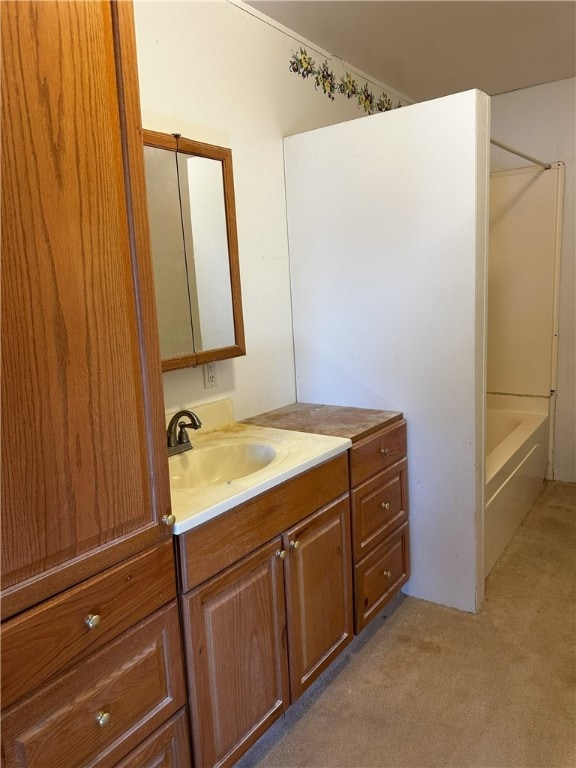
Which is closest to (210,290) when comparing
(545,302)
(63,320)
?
(63,320)

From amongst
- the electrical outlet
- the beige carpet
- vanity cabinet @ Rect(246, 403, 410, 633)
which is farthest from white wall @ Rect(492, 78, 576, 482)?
the electrical outlet

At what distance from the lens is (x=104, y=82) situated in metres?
0.95

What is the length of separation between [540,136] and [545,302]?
0.95 m

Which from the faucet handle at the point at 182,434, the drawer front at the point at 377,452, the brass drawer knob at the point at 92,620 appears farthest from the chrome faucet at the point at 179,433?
the brass drawer knob at the point at 92,620

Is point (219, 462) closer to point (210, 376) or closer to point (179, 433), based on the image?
point (179, 433)

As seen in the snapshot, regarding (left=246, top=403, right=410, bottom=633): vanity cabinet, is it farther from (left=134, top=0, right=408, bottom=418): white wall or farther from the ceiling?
the ceiling

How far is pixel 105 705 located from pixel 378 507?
3.81 feet

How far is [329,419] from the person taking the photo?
6.76ft

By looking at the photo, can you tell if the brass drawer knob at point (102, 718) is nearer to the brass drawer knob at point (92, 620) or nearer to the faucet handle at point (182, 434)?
the brass drawer knob at point (92, 620)

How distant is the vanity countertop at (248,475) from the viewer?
4.07 ft

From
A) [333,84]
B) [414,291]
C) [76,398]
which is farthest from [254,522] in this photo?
[333,84]

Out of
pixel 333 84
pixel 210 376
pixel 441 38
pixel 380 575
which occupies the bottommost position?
pixel 380 575

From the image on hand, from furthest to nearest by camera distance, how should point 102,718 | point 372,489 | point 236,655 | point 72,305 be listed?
point 372,489, point 236,655, point 102,718, point 72,305

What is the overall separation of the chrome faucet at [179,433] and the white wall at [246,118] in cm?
15
